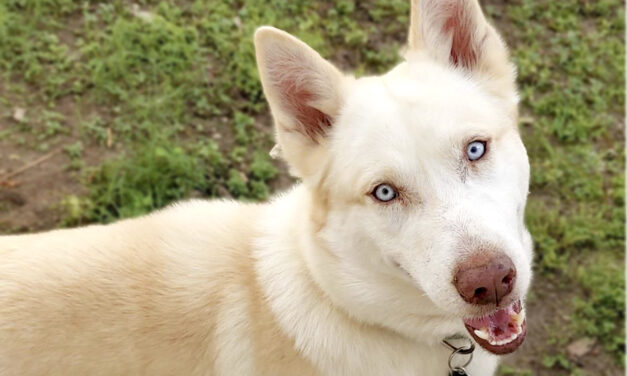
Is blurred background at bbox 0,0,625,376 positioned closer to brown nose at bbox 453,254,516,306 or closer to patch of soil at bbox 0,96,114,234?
patch of soil at bbox 0,96,114,234

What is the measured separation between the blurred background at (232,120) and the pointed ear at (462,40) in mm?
1854

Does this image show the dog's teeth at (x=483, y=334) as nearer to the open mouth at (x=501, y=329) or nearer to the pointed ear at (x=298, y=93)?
the open mouth at (x=501, y=329)

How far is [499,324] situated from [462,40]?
106cm

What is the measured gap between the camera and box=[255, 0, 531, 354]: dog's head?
6.97ft

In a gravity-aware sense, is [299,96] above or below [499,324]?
above

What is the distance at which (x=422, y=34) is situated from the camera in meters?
2.52

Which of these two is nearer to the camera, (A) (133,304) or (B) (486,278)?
(B) (486,278)

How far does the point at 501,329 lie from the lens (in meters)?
2.33

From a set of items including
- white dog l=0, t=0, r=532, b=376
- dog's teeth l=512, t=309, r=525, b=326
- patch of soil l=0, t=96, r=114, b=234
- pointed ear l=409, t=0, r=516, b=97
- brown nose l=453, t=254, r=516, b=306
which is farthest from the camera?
patch of soil l=0, t=96, r=114, b=234

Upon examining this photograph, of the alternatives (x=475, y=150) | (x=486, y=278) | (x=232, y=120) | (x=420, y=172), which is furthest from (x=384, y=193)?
(x=232, y=120)

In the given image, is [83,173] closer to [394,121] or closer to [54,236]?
[54,236]

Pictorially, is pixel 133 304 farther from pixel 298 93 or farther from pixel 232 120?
pixel 232 120

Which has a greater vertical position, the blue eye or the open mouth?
the blue eye

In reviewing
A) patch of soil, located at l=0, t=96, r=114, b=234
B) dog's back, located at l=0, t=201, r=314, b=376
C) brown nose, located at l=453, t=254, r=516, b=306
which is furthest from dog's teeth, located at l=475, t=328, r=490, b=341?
patch of soil, located at l=0, t=96, r=114, b=234
